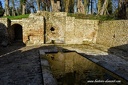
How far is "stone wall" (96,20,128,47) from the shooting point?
1179 centimetres

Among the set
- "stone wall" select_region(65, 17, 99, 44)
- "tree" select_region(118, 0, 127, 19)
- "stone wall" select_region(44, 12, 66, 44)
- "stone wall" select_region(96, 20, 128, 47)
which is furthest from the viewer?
"tree" select_region(118, 0, 127, 19)

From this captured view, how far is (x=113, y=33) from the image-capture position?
43.4 feet

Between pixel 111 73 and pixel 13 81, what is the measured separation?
11.8 feet

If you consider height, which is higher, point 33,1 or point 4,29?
point 33,1

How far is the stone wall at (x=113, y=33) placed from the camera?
464 inches

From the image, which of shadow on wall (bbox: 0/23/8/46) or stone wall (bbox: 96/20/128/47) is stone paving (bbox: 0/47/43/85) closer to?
stone wall (bbox: 96/20/128/47)

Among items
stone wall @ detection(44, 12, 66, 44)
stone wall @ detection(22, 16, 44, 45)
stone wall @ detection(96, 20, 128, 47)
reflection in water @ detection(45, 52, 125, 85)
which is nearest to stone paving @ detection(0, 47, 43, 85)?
reflection in water @ detection(45, 52, 125, 85)

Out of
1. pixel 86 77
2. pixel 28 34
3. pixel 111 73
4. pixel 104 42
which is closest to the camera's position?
pixel 86 77

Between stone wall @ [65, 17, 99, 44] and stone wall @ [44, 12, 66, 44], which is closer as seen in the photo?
stone wall @ [65, 17, 99, 44]

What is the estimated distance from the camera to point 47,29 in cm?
1633

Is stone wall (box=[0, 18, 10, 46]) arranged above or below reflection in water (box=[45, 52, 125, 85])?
above

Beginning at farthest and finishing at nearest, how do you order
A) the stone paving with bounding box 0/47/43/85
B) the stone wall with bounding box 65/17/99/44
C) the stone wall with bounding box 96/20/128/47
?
the stone wall with bounding box 65/17/99/44 < the stone wall with bounding box 96/20/128/47 < the stone paving with bounding box 0/47/43/85

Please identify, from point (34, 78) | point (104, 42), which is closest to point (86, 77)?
point (34, 78)

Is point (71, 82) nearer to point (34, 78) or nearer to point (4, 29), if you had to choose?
point (34, 78)
